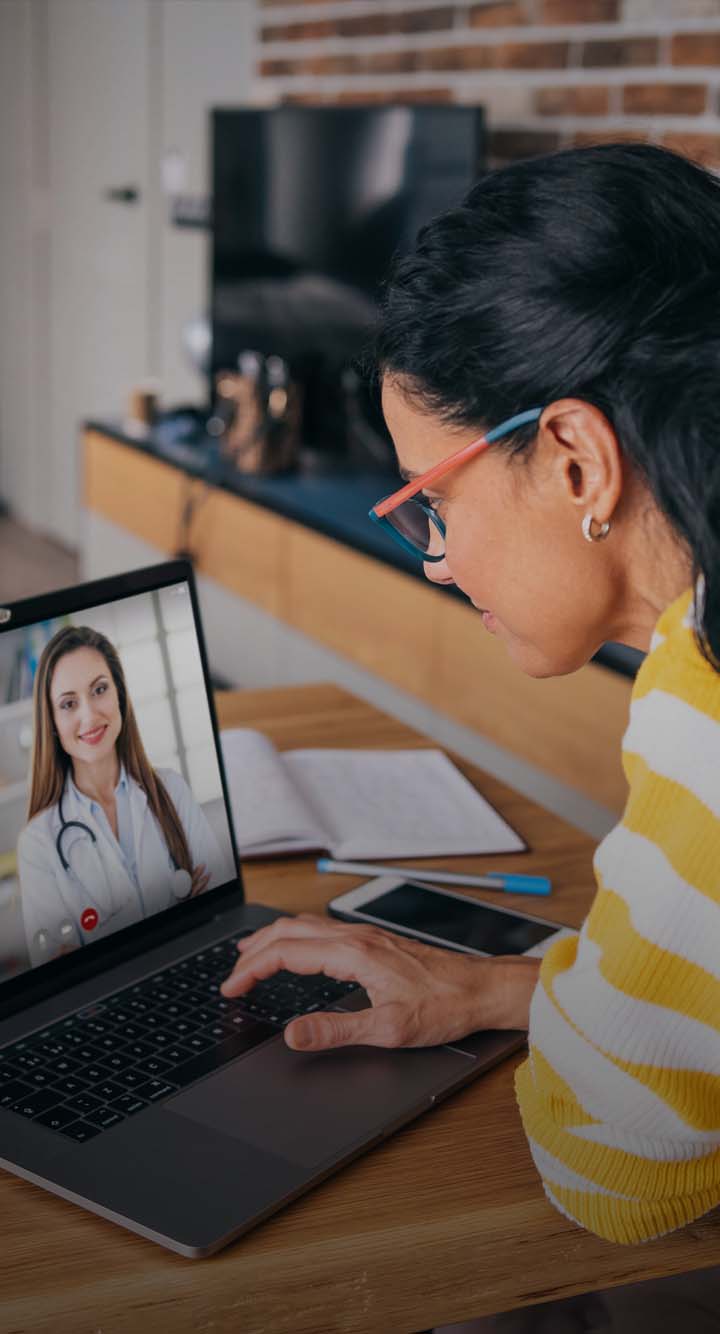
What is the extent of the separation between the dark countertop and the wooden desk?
5.32 feet

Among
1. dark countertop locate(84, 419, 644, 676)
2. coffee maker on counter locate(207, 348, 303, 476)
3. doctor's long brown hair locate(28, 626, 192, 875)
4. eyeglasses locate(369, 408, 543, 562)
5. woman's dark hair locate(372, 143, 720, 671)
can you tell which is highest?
woman's dark hair locate(372, 143, 720, 671)

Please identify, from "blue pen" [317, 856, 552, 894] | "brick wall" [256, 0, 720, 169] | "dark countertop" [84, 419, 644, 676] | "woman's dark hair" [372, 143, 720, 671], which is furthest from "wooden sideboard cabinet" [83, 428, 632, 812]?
"woman's dark hair" [372, 143, 720, 671]

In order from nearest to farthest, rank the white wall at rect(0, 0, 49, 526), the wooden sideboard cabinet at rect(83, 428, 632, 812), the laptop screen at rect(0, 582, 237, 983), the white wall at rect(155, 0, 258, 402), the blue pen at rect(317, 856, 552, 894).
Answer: the laptop screen at rect(0, 582, 237, 983)
the blue pen at rect(317, 856, 552, 894)
the wooden sideboard cabinet at rect(83, 428, 632, 812)
the white wall at rect(155, 0, 258, 402)
the white wall at rect(0, 0, 49, 526)

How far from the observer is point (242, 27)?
3.87 meters

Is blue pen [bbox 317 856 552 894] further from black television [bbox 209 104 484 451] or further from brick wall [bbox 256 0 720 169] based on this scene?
black television [bbox 209 104 484 451]

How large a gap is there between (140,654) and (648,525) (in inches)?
15.3

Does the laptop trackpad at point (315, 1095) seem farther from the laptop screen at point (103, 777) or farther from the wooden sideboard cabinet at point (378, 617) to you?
the wooden sideboard cabinet at point (378, 617)

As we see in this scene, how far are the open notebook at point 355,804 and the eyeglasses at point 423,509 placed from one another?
0.28 m

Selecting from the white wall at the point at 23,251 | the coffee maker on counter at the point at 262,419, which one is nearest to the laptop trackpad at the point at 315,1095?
the coffee maker on counter at the point at 262,419

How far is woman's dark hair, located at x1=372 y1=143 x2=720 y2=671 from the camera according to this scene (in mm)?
733

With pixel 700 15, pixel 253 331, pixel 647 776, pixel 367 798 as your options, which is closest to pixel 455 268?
pixel 647 776

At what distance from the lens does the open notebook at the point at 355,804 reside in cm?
121

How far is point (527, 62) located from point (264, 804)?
80.6 inches

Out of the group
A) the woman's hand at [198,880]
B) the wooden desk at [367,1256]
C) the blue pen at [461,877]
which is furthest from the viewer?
the blue pen at [461,877]
